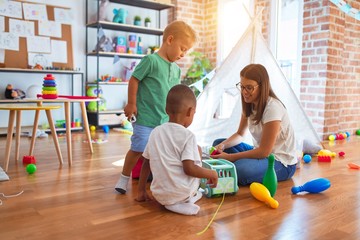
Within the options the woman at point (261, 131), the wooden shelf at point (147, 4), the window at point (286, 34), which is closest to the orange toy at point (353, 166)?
the woman at point (261, 131)

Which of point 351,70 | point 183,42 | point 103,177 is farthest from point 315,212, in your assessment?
point 351,70

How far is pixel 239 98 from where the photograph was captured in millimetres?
2848

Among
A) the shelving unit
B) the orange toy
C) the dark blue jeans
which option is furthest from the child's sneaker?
the shelving unit

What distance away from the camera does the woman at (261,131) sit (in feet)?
Answer: 5.87

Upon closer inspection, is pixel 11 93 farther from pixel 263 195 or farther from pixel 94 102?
pixel 263 195

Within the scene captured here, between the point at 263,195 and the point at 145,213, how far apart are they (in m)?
0.52

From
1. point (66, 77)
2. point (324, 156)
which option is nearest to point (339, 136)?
point (324, 156)

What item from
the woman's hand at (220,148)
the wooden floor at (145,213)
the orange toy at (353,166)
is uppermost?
the woman's hand at (220,148)

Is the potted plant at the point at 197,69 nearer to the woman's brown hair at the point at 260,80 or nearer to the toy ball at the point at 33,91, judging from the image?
the toy ball at the point at 33,91

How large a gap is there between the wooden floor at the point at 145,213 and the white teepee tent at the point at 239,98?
2.03 ft

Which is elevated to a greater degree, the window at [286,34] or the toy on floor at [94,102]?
the window at [286,34]

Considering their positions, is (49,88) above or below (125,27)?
below

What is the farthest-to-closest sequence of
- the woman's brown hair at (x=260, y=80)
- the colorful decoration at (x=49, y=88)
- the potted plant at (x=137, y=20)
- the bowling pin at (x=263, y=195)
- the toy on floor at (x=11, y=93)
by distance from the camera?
the potted plant at (x=137, y=20), the toy on floor at (x=11, y=93), the colorful decoration at (x=49, y=88), the woman's brown hair at (x=260, y=80), the bowling pin at (x=263, y=195)

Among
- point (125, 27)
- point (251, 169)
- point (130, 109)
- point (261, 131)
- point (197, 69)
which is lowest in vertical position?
point (251, 169)
